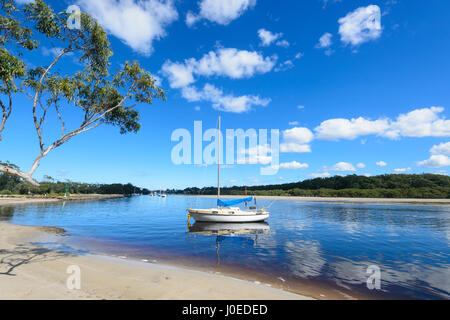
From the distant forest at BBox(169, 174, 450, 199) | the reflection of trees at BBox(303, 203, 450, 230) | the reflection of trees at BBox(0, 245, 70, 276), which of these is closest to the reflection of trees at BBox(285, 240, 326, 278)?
the reflection of trees at BBox(0, 245, 70, 276)

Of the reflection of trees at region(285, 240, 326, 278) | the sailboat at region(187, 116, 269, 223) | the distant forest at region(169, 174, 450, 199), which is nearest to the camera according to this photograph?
the reflection of trees at region(285, 240, 326, 278)

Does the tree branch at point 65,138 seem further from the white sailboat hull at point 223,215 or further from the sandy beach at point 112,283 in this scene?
the white sailboat hull at point 223,215

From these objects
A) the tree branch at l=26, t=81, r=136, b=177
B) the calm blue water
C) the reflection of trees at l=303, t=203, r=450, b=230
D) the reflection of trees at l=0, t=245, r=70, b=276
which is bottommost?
the reflection of trees at l=303, t=203, r=450, b=230

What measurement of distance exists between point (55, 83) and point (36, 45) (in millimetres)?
2284

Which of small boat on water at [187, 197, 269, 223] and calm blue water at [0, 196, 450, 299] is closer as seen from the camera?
calm blue water at [0, 196, 450, 299]

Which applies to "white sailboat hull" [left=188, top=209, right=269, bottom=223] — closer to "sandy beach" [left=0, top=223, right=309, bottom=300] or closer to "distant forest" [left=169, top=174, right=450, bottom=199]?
"sandy beach" [left=0, top=223, right=309, bottom=300]

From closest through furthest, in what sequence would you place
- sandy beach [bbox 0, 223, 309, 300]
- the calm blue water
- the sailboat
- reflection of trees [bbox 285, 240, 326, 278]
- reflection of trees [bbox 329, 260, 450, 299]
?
sandy beach [bbox 0, 223, 309, 300]
reflection of trees [bbox 329, 260, 450, 299]
the calm blue water
reflection of trees [bbox 285, 240, 326, 278]
the sailboat

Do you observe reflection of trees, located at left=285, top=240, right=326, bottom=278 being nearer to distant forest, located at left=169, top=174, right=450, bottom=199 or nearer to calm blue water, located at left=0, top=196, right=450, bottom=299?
calm blue water, located at left=0, top=196, right=450, bottom=299

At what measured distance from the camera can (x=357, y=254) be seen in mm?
16312

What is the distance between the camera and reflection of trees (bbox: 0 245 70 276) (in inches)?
388

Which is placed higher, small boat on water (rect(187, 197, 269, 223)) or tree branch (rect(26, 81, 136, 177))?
tree branch (rect(26, 81, 136, 177))

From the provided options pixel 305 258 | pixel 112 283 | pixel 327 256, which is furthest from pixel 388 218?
pixel 112 283
